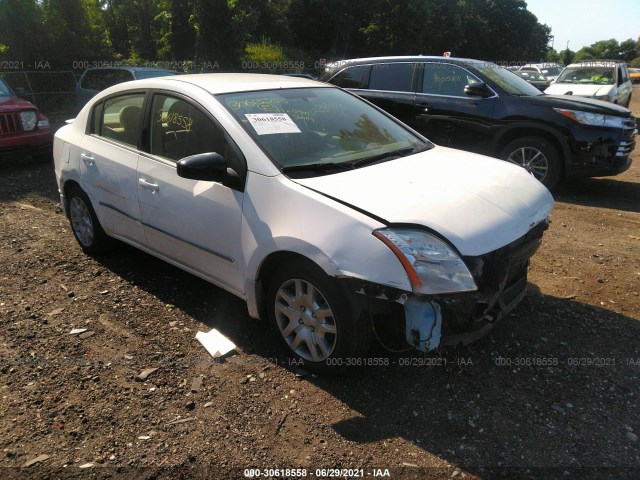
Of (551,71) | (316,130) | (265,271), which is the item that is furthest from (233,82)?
(551,71)

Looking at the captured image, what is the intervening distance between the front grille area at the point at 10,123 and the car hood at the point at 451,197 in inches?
299

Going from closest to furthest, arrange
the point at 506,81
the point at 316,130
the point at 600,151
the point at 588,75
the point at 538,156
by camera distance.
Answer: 1. the point at 316,130
2. the point at 600,151
3. the point at 538,156
4. the point at 506,81
5. the point at 588,75

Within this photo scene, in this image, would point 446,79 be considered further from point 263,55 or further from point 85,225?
point 263,55

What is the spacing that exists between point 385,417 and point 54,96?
1788cm

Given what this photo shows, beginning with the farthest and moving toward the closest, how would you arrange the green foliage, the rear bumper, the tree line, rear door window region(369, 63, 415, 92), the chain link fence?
the green foliage → the tree line → the chain link fence → rear door window region(369, 63, 415, 92) → the rear bumper

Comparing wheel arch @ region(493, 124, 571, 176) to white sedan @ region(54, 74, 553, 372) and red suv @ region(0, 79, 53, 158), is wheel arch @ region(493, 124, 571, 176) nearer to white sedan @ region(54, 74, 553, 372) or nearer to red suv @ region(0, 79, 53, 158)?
white sedan @ region(54, 74, 553, 372)

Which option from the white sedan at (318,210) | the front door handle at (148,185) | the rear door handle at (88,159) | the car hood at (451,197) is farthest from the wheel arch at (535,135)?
the rear door handle at (88,159)

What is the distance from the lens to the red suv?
8453 mm

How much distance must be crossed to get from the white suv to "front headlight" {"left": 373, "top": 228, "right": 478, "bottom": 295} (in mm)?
11584

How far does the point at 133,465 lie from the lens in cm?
247

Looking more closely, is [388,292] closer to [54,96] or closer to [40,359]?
[40,359]

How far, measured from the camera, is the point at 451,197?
2949 millimetres

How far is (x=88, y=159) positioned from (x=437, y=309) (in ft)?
11.0

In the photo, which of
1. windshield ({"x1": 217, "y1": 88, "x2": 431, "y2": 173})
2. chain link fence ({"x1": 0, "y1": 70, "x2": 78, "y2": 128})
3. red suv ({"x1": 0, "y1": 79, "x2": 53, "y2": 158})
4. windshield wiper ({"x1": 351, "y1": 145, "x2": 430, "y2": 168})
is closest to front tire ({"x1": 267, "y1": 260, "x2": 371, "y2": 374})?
windshield ({"x1": 217, "y1": 88, "x2": 431, "y2": 173})
